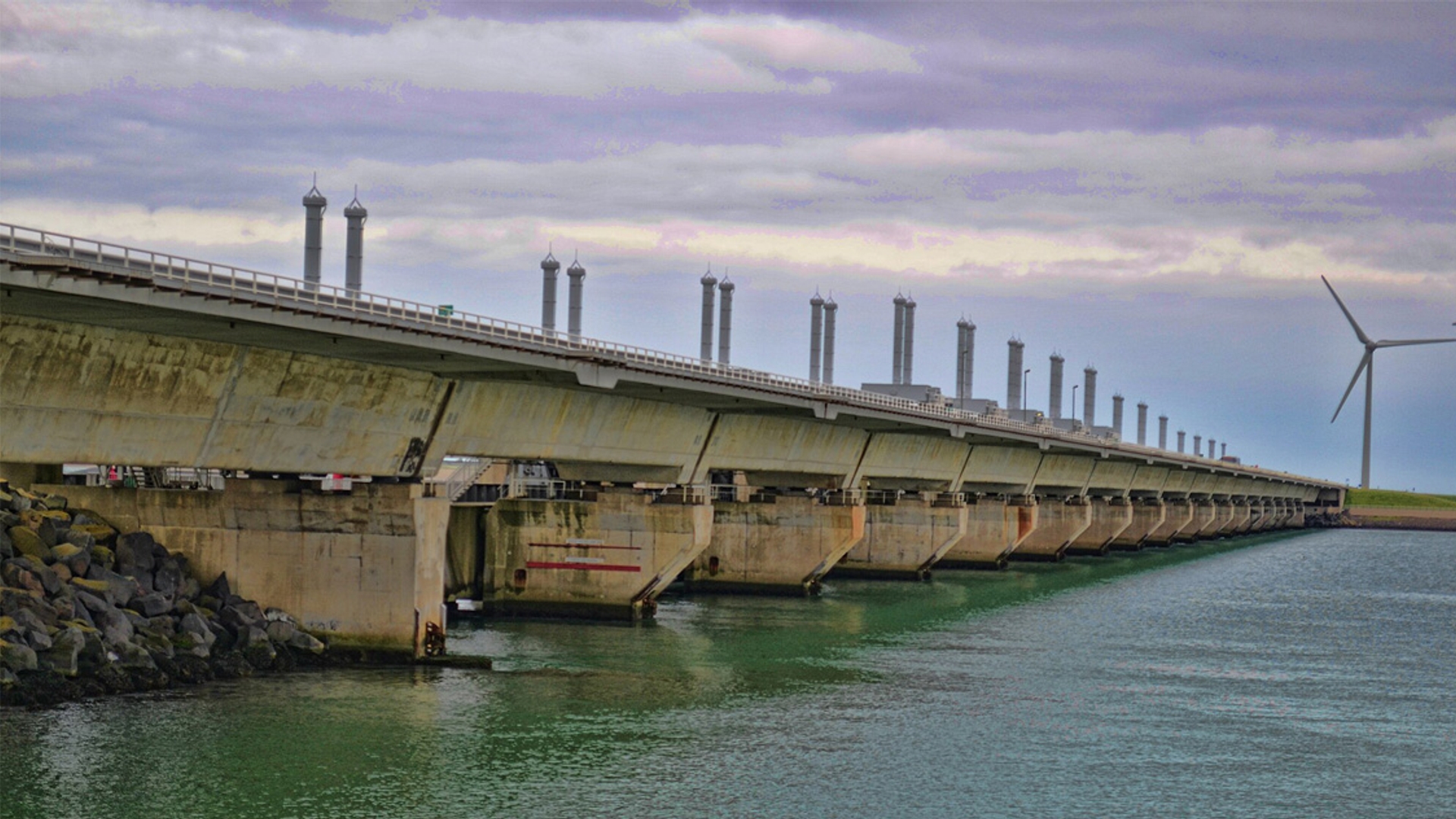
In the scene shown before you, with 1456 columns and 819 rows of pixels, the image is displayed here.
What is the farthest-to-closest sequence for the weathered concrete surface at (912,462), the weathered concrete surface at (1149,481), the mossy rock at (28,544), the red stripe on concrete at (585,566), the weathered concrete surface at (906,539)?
1. the weathered concrete surface at (1149,481)
2. the weathered concrete surface at (906,539)
3. the weathered concrete surface at (912,462)
4. the red stripe on concrete at (585,566)
5. the mossy rock at (28,544)

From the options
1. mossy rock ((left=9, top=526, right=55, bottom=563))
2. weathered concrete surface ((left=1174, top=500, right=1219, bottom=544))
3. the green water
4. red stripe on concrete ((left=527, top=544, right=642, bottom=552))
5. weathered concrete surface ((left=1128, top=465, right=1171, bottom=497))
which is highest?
weathered concrete surface ((left=1128, top=465, right=1171, bottom=497))

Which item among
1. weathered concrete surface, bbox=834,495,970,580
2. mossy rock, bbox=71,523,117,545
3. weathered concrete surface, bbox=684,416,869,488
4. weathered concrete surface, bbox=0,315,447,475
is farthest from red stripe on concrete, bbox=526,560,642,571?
weathered concrete surface, bbox=834,495,970,580

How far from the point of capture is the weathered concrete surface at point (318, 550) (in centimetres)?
4638

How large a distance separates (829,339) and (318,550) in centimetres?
6515

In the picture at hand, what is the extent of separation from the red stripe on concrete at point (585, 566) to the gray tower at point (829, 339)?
151 ft

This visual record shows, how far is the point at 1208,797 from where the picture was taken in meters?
33.0

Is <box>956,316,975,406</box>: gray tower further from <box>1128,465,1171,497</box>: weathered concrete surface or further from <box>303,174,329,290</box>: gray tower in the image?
<box>303,174,329,290</box>: gray tower

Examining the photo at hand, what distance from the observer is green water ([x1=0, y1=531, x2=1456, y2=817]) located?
3158 centimetres

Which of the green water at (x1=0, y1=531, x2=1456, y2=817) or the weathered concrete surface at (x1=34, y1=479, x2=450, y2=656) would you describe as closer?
the green water at (x1=0, y1=531, x2=1456, y2=817)

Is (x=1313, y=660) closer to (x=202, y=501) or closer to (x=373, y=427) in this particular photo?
(x=373, y=427)

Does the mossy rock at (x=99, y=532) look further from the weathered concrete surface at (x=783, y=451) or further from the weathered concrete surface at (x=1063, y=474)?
the weathered concrete surface at (x=1063, y=474)

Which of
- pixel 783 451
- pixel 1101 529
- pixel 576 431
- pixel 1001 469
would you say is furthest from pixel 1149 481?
pixel 576 431

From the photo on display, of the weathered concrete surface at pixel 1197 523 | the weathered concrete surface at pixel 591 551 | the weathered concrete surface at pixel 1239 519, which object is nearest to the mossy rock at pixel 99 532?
the weathered concrete surface at pixel 591 551

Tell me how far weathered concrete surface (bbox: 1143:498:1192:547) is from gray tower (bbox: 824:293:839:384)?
5709cm
